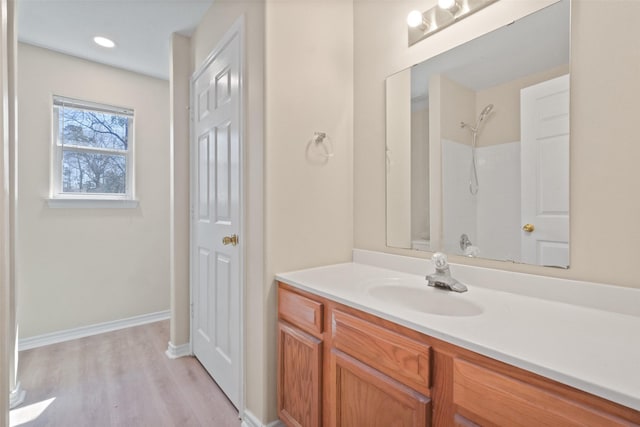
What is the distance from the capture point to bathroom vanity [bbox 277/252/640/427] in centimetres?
61

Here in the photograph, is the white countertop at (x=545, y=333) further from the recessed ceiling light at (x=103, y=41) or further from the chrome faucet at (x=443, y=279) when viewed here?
the recessed ceiling light at (x=103, y=41)

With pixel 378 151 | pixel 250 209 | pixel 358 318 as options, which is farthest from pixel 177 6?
pixel 358 318

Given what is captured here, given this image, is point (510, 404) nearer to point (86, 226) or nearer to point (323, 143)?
point (323, 143)

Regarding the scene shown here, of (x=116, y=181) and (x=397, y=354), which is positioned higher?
(x=116, y=181)

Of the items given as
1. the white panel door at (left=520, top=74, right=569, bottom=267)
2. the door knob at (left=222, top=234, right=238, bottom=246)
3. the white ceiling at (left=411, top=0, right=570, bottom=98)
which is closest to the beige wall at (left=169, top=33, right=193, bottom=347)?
the door knob at (left=222, top=234, right=238, bottom=246)

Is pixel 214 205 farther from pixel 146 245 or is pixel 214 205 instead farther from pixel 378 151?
pixel 146 245

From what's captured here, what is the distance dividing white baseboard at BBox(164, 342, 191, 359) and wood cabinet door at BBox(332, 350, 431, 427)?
1715 millimetres

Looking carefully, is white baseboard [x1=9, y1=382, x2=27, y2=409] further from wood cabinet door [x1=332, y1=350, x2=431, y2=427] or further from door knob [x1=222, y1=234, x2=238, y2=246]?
wood cabinet door [x1=332, y1=350, x2=431, y2=427]

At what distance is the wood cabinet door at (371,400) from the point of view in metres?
0.87

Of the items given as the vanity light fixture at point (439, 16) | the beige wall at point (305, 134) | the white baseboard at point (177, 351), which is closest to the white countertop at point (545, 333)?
the beige wall at point (305, 134)

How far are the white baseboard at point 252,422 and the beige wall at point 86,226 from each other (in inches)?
79.5

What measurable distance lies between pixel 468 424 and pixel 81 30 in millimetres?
3276

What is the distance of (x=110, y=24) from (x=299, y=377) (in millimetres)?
2700

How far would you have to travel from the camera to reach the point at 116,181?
2.92 m
